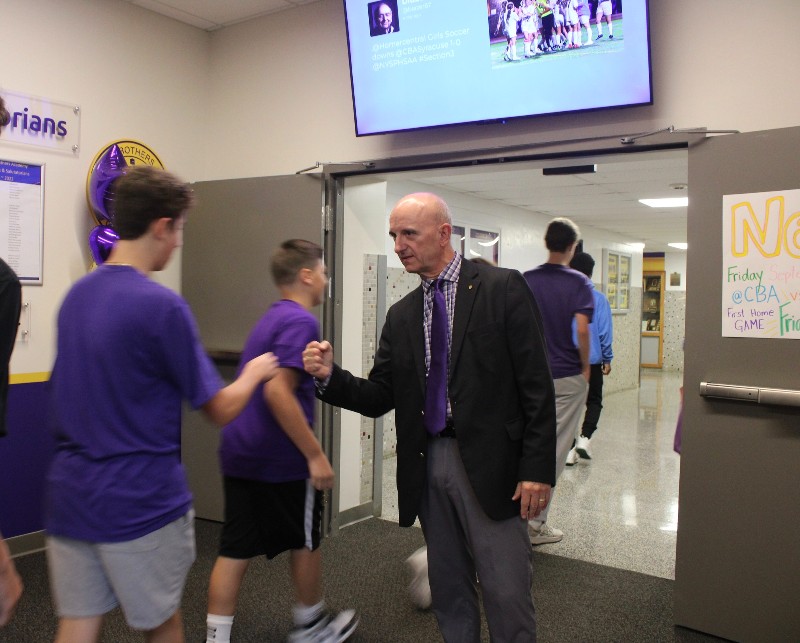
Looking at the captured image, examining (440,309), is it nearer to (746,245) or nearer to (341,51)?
(746,245)

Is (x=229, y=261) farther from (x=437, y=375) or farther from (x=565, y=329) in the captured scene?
(x=437, y=375)

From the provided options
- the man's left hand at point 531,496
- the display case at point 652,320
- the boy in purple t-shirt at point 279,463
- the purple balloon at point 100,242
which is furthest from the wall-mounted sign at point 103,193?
the display case at point 652,320

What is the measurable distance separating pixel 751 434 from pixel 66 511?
2.28m

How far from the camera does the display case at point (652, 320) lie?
1559 centimetres

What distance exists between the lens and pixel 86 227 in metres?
3.67

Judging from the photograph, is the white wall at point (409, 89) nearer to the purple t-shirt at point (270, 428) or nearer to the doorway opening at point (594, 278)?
the doorway opening at point (594, 278)

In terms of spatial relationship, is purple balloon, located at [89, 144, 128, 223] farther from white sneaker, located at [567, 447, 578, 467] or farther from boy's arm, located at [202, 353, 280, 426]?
white sneaker, located at [567, 447, 578, 467]

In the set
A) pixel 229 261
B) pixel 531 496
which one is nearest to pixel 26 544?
pixel 229 261

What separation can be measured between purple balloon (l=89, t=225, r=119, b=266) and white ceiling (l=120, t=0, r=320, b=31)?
1.28 metres

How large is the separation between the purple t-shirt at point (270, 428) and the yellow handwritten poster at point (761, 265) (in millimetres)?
1557

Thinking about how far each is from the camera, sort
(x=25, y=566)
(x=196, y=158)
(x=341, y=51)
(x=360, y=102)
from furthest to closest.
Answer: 1. (x=196, y=158)
2. (x=341, y=51)
3. (x=360, y=102)
4. (x=25, y=566)

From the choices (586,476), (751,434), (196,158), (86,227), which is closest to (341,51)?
(196,158)

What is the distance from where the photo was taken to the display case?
1559 cm

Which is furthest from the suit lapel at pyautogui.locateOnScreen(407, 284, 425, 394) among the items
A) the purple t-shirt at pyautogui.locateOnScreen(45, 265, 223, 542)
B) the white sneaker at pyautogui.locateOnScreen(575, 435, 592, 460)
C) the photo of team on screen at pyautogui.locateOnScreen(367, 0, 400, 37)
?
the white sneaker at pyautogui.locateOnScreen(575, 435, 592, 460)
